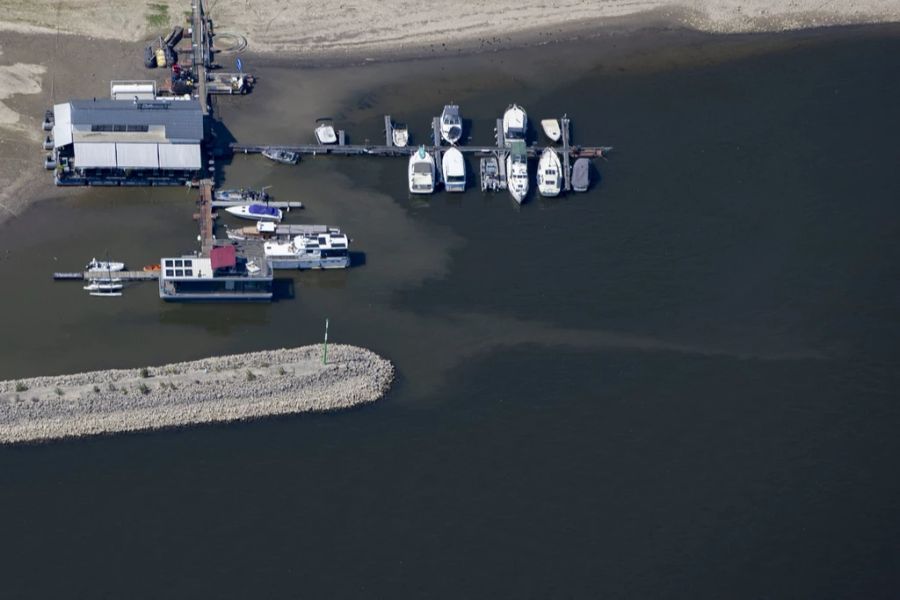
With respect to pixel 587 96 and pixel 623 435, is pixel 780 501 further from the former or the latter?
pixel 587 96

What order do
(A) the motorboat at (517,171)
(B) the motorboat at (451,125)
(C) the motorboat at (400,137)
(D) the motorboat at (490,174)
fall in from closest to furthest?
(A) the motorboat at (517,171)
(D) the motorboat at (490,174)
(C) the motorboat at (400,137)
(B) the motorboat at (451,125)

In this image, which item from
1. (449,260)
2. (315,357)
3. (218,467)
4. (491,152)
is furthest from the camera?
(491,152)

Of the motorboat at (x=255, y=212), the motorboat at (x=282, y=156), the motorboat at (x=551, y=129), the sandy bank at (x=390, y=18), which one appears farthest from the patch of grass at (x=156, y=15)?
the motorboat at (x=551, y=129)

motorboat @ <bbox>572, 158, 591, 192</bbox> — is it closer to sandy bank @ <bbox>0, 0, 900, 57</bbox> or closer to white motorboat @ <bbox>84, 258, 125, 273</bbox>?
sandy bank @ <bbox>0, 0, 900, 57</bbox>

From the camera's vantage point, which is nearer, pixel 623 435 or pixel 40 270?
pixel 623 435

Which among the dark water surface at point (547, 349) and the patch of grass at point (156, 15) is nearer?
the dark water surface at point (547, 349)

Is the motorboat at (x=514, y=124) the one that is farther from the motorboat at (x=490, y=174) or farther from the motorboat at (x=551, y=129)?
the motorboat at (x=490, y=174)

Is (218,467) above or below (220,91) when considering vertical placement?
below

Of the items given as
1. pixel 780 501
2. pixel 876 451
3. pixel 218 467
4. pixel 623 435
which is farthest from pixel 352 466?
pixel 876 451
